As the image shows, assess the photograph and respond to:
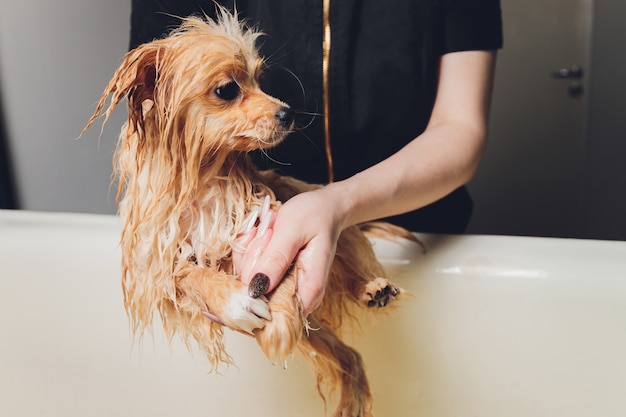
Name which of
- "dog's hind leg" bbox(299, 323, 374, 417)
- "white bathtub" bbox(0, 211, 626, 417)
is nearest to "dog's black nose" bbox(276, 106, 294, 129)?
"dog's hind leg" bbox(299, 323, 374, 417)

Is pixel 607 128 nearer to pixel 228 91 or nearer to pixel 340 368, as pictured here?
pixel 340 368

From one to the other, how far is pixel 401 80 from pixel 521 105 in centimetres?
115

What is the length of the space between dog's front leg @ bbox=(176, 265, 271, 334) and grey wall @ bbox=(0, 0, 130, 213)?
481 mm

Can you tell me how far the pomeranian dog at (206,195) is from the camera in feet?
1.70

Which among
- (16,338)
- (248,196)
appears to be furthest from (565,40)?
(16,338)

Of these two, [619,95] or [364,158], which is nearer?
[364,158]

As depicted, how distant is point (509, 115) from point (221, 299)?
1.62m

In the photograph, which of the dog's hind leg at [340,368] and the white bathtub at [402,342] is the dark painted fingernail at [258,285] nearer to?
the dog's hind leg at [340,368]

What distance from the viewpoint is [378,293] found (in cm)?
67

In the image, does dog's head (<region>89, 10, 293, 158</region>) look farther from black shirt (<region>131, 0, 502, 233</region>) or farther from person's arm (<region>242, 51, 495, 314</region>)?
black shirt (<region>131, 0, 502, 233</region>)

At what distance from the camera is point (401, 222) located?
1.06 metres

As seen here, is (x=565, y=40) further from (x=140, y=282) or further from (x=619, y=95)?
(x=140, y=282)

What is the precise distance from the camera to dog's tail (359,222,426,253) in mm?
946

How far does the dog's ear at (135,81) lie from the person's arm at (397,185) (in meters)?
0.17
